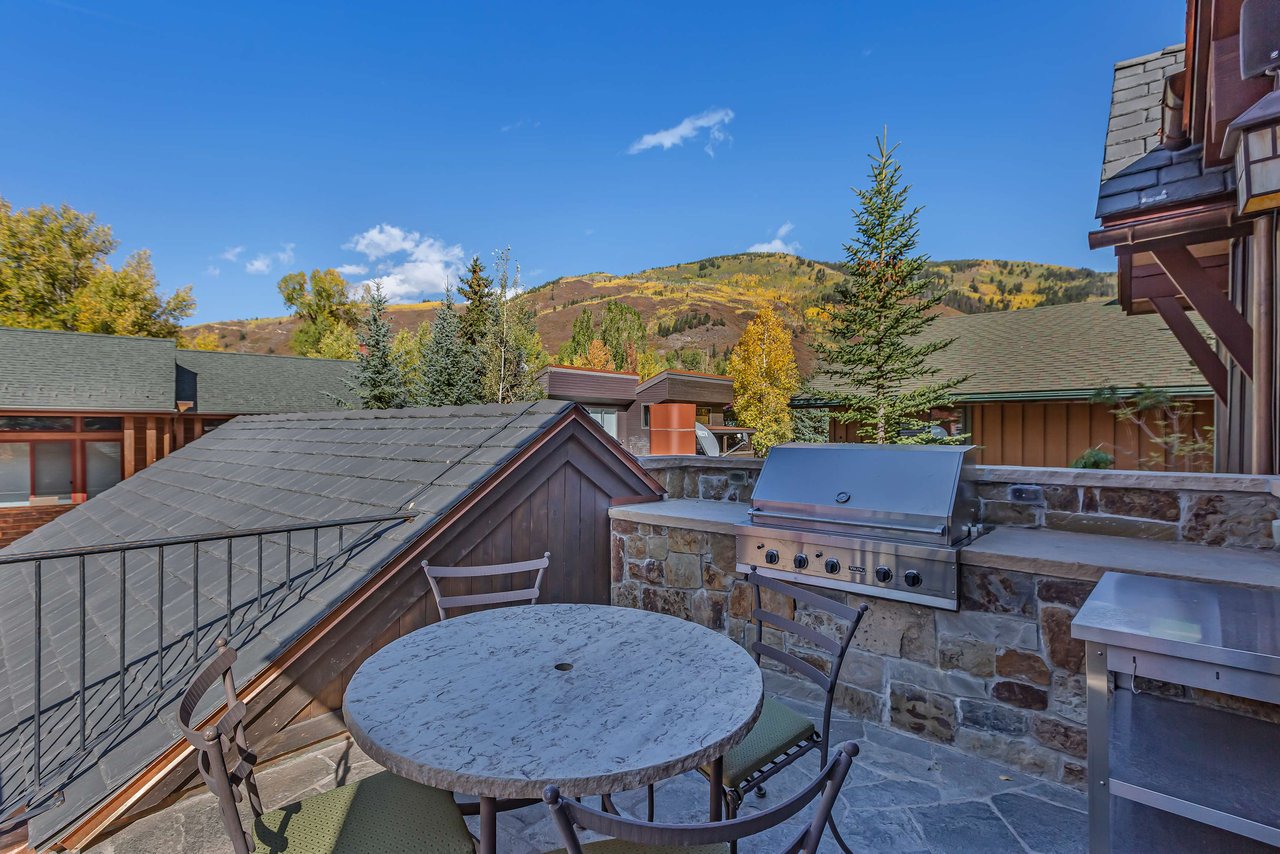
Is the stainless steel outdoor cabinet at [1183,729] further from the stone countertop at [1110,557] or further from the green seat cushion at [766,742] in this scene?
the green seat cushion at [766,742]

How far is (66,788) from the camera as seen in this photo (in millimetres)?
1658

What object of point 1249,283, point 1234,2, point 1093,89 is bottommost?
point 1249,283

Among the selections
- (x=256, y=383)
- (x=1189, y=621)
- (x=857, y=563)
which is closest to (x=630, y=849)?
(x=1189, y=621)

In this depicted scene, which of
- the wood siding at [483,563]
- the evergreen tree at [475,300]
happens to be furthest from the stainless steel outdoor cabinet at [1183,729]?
the evergreen tree at [475,300]

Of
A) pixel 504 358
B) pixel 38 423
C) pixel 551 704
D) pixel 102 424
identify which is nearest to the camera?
pixel 551 704

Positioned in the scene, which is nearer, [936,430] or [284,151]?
[936,430]

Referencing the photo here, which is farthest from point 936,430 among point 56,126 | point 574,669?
point 56,126

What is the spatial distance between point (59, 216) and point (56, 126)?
4056mm

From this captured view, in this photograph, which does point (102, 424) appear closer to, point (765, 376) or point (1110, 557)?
point (1110, 557)

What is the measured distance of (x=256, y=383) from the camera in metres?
13.3

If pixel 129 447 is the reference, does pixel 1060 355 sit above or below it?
above

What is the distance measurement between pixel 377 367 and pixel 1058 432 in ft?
43.1

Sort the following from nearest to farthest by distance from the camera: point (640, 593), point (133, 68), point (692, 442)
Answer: point (640, 593) → point (692, 442) → point (133, 68)

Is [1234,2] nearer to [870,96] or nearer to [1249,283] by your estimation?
[1249,283]
